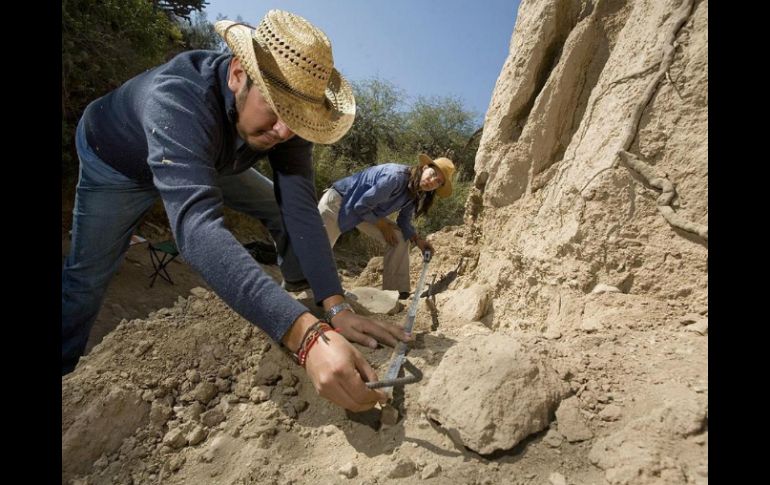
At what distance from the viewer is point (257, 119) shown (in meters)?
1.49

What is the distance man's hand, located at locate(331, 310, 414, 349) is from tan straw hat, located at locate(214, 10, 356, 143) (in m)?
0.73

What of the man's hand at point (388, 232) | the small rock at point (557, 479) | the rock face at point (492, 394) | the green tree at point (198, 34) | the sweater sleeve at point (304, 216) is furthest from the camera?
the green tree at point (198, 34)

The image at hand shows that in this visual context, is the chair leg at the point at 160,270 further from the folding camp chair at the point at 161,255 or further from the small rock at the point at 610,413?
the small rock at the point at 610,413

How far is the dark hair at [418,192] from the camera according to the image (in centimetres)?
398

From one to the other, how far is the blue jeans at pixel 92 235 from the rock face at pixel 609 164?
2242mm

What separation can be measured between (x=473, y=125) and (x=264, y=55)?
13.0 metres

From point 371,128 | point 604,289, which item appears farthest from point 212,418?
point 371,128

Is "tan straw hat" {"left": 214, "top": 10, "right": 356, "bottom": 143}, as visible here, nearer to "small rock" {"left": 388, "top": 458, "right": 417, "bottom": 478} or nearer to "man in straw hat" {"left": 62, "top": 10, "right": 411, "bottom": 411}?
"man in straw hat" {"left": 62, "top": 10, "right": 411, "bottom": 411}

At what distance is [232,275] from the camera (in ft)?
3.92

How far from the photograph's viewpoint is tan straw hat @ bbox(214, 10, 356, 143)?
1358mm

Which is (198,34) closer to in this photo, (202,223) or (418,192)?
(418,192)

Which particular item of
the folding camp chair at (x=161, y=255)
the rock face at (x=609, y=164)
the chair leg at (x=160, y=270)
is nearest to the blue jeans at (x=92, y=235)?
the rock face at (x=609, y=164)
